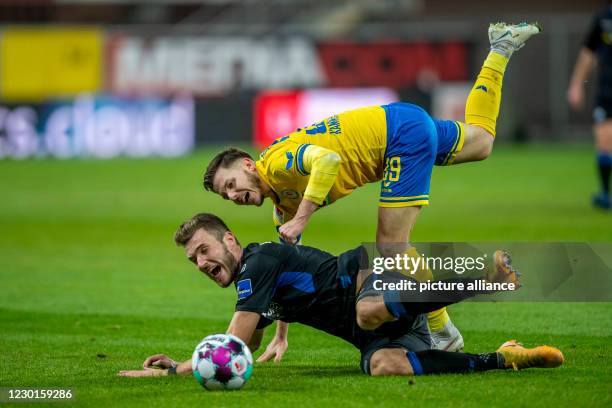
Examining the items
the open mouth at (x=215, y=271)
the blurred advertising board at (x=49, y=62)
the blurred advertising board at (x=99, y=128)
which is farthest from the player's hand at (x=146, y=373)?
the blurred advertising board at (x=49, y=62)

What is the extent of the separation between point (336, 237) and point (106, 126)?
49.1 feet

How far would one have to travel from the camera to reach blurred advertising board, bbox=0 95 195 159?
28.4 metres

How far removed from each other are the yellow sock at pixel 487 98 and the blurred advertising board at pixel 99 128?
20.0m

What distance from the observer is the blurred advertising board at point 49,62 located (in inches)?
1191

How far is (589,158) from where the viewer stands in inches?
1024

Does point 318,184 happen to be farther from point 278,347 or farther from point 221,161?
point 278,347

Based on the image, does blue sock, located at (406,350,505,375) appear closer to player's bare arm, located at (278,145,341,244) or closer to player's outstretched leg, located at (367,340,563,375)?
player's outstretched leg, located at (367,340,563,375)

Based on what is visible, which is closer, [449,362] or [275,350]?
[449,362]

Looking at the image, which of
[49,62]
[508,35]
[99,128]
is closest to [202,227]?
[508,35]

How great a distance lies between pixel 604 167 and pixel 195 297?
7.75 meters

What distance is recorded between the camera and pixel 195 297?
11117 mm

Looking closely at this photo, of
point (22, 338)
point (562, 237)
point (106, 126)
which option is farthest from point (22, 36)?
point (22, 338)

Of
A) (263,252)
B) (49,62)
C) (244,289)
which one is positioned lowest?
(244,289)

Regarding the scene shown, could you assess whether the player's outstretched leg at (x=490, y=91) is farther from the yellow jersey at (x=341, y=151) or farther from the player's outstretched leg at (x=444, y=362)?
the player's outstretched leg at (x=444, y=362)
